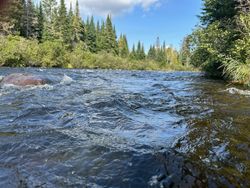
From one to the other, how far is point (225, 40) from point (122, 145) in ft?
49.4

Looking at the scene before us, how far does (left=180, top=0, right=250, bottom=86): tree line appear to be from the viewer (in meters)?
15.9

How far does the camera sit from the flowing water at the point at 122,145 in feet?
13.1

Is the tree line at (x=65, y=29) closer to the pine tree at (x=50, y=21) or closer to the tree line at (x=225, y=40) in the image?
the pine tree at (x=50, y=21)

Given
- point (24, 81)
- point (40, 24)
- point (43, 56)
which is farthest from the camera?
point (40, 24)

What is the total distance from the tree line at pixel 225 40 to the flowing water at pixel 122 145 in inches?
313

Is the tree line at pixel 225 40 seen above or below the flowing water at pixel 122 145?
above

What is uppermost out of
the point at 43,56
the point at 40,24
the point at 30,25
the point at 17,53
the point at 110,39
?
the point at 40,24

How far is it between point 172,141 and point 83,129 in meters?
1.82

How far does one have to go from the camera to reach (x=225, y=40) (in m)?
18.5

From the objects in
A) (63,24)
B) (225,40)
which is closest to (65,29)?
(63,24)

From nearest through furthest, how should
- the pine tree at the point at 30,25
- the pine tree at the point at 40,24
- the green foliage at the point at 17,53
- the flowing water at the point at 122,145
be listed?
1. the flowing water at the point at 122,145
2. the green foliage at the point at 17,53
3. the pine tree at the point at 30,25
4. the pine tree at the point at 40,24

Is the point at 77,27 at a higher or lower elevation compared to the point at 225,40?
higher

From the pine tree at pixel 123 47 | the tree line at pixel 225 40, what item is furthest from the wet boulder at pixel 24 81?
the pine tree at pixel 123 47

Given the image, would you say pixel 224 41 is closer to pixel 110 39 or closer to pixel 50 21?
pixel 50 21
